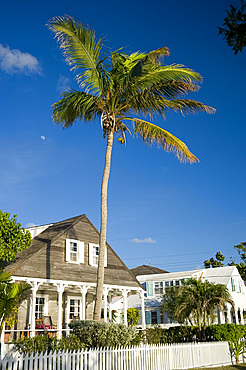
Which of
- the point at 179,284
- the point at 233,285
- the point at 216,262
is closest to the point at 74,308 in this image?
the point at 179,284

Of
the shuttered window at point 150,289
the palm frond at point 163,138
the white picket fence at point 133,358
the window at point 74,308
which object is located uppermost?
the palm frond at point 163,138

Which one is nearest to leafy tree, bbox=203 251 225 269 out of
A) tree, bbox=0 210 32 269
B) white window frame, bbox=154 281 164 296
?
white window frame, bbox=154 281 164 296

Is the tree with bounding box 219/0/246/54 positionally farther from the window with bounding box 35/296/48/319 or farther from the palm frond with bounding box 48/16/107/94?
the window with bounding box 35/296/48/319

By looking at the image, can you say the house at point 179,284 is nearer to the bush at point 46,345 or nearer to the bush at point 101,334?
the bush at point 101,334

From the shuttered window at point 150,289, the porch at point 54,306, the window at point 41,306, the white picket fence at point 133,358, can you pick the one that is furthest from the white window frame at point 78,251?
the shuttered window at point 150,289

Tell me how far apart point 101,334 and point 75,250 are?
10.5 metres

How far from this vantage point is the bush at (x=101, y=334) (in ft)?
42.6

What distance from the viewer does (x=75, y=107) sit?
55.9ft

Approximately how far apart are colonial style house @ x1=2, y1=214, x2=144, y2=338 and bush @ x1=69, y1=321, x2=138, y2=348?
557 cm

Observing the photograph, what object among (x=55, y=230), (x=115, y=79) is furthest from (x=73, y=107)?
(x=55, y=230)

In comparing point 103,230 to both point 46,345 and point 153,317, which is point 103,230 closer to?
point 46,345

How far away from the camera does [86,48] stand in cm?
1555

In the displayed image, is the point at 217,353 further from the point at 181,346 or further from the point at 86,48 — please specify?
the point at 86,48

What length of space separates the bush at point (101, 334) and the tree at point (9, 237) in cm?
639
